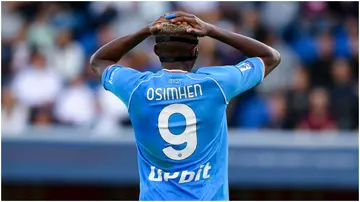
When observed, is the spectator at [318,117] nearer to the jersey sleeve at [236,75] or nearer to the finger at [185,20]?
the jersey sleeve at [236,75]

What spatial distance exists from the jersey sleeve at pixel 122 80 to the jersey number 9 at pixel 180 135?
0.71ft

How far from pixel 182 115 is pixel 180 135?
0.11 meters

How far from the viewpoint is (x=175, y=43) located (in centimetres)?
464

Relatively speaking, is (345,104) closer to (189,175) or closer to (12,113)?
(12,113)

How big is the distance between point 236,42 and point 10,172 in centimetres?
663

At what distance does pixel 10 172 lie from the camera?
10.8 m

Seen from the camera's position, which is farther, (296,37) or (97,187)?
(296,37)

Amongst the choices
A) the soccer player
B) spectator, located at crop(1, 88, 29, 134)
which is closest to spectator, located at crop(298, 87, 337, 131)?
spectator, located at crop(1, 88, 29, 134)

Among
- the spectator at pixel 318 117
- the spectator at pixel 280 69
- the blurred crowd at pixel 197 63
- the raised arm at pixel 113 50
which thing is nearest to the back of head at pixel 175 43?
the raised arm at pixel 113 50

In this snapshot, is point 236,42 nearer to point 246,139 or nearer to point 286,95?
point 246,139

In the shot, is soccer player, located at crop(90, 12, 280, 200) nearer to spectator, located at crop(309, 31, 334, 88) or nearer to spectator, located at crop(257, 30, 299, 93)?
spectator, located at crop(257, 30, 299, 93)

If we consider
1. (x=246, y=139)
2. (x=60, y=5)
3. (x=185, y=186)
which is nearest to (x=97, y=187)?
(x=246, y=139)

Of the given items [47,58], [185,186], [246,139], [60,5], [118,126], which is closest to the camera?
[185,186]

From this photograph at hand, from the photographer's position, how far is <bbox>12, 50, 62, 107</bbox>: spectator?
1171cm
